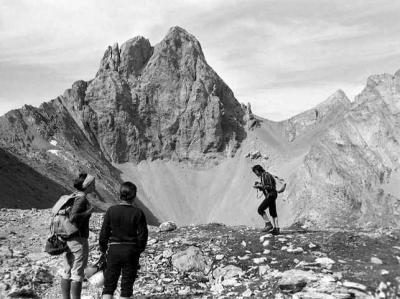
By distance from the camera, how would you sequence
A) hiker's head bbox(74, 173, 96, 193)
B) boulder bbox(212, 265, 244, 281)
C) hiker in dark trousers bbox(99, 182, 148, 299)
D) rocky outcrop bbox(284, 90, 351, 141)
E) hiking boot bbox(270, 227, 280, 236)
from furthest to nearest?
1. rocky outcrop bbox(284, 90, 351, 141)
2. hiking boot bbox(270, 227, 280, 236)
3. boulder bbox(212, 265, 244, 281)
4. hiker's head bbox(74, 173, 96, 193)
5. hiker in dark trousers bbox(99, 182, 148, 299)

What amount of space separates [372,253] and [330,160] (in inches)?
3871

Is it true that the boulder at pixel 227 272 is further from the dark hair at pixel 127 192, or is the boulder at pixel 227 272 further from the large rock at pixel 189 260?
the dark hair at pixel 127 192

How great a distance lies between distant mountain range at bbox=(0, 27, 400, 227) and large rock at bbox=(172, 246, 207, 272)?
6316 cm

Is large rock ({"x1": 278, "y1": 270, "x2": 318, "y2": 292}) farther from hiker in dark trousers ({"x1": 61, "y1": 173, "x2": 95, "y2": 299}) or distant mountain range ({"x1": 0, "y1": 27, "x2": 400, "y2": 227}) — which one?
distant mountain range ({"x1": 0, "y1": 27, "x2": 400, "y2": 227})

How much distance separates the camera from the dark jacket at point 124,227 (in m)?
9.02

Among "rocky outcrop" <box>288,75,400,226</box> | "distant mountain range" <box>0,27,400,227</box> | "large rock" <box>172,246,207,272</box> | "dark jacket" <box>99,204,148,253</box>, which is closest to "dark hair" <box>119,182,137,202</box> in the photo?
"dark jacket" <box>99,204,148,253</box>

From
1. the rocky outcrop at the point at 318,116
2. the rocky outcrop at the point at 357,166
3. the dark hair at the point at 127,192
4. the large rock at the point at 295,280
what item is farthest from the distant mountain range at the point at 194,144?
the dark hair at the point at 127,192

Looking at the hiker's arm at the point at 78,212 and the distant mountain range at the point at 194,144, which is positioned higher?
the distant mountain range at the point at 194,144

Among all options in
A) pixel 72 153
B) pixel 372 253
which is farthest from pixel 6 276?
pixel 72 153

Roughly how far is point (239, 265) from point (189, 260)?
1.56 m

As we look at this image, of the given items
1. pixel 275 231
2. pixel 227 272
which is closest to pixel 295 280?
pixel 227 272

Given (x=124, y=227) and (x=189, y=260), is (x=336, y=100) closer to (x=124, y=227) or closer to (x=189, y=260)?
(x=189, y=260)

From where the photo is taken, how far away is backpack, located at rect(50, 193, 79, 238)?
32.5 feet

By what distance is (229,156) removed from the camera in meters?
135
